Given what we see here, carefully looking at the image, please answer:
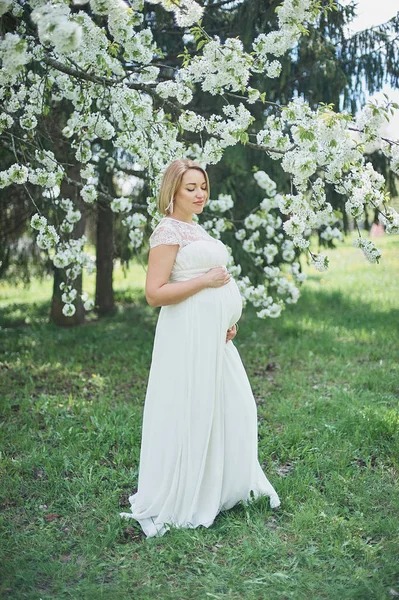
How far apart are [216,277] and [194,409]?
27.9 inches

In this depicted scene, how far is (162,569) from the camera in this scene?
2.99 m

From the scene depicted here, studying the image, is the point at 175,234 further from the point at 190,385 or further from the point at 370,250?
the point at 370,250

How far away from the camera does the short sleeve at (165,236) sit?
3.24 meters

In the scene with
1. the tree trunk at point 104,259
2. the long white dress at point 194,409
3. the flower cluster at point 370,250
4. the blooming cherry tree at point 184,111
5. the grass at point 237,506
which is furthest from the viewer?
the tree trunk at point 104,259

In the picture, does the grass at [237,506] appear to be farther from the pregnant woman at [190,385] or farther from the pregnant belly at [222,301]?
the pregnant belly at [222,301]

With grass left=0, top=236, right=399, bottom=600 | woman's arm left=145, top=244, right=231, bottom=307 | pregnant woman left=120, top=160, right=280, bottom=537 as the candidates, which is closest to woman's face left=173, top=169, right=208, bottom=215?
pregnant woman left=120, top=160, right=280, bottom=537

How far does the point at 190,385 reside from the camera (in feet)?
10.7

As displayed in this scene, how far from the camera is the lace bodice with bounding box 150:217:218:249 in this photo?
3246 millimetres

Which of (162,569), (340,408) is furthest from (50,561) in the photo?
(340,408)

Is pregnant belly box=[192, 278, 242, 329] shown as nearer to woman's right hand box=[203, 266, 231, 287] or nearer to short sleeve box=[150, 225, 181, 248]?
woman's right hand box=[203, 266, 231, 287]

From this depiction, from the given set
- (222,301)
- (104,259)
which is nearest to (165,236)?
(222,301)

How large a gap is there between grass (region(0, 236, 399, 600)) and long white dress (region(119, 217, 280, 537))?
0.17 m

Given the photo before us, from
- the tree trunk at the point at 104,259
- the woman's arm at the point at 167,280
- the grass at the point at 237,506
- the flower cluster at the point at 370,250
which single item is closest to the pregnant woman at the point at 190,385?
the woman's arm at the point at 167,280

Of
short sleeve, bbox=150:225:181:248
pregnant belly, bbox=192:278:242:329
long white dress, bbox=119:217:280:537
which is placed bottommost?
long white dress, bbox=119:217:280:537
